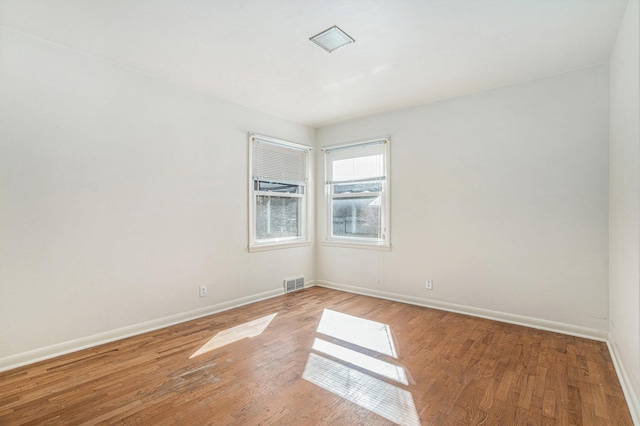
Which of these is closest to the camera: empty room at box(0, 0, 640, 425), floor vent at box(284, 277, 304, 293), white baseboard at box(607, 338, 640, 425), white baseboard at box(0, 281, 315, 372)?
white baseboard at box(607, 338, 640, 425)

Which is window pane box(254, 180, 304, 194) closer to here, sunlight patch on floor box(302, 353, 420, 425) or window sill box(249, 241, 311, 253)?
window sill box(249, 241, 311, 253)

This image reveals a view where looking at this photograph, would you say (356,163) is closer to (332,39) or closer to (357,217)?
(357,217)

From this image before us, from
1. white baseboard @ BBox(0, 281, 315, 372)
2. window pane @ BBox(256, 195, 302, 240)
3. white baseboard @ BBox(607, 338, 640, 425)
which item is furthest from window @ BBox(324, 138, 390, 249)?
white baseboard @ BBox(607, 338, 640, 425)

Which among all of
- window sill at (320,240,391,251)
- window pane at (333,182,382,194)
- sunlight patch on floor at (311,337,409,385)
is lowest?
sunlight patch on floor at (311,337,409,385)

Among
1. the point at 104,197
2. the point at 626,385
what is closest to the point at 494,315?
the point at 626,385

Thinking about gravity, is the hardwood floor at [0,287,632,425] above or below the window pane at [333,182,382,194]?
below

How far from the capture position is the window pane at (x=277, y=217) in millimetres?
4535

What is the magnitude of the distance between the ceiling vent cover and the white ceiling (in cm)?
7

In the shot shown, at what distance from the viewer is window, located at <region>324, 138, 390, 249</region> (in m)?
4.64

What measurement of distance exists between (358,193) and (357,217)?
1.24ft

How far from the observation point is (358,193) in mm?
4895

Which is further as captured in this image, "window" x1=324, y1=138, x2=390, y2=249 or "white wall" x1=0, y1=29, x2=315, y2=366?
"window" x1=324, y1=138, x2=390, y2=249

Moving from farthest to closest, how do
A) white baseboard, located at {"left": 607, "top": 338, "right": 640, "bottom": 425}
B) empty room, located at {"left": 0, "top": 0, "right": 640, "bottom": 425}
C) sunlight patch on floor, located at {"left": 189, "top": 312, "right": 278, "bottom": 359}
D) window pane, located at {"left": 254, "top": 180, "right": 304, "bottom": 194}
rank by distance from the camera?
1. window pane, located at {"left": 254, "top": 180, "right": 304, "bottom": 194}
2. sunlight patch on floor, located at {"left": 189, "top": 312, "right": 278, "bottom": 359}
3. empty room, located at {"left": 0, "top": 0, "right": 640, "bottom": 425}
4. white baseboard, located at {"left": 607, "top": 338, "right": 640, "bottom": 425}

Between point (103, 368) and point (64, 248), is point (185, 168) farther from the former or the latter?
point (103, 368)
